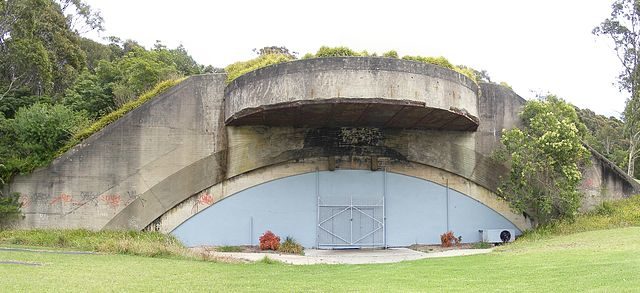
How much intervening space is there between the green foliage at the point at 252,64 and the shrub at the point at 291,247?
5.99 metres

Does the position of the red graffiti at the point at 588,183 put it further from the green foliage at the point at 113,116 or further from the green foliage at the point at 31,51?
the green foliage at the point at 31,51

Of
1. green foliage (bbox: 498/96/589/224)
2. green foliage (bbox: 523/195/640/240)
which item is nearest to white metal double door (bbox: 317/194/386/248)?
green foliage (bbox: 498/96/589/224)

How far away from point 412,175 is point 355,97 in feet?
19.1

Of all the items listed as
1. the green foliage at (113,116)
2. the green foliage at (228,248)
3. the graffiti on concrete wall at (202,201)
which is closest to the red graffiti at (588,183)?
the green foliage at (228,248)

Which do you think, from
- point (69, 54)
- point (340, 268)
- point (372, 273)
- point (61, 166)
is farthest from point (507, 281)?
point (69, 54)

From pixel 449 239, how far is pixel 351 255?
4.71 m

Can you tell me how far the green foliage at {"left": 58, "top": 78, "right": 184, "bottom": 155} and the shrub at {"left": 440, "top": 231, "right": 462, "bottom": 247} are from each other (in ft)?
36.4

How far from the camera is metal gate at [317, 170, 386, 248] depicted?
21312 mm

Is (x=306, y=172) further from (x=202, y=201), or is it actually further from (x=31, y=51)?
(x=31, y=51)

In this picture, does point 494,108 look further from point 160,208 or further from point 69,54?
point 69,54

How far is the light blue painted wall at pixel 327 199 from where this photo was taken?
2053 cm

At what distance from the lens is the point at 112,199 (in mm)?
19344

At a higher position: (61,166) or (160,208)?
(61,166)

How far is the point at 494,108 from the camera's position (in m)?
22.0
